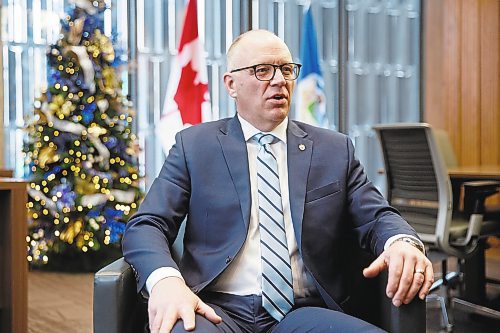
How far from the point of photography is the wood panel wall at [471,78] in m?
7.04

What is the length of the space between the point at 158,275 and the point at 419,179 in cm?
249

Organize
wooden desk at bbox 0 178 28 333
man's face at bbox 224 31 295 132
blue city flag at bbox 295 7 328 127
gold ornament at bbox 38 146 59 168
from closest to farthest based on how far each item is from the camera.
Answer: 1. man's face at bbox 224 31 295 132
2. wooden desk at bbox 0 178 28 333
3. gold ornament at bbox 38 146 59 168
4. blue city flag at bbox 295 7 328 127

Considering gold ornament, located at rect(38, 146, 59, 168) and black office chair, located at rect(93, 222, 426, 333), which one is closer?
black office chair, located at rect(93, 222, 426, 333)

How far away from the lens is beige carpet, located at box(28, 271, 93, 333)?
12.2 ft

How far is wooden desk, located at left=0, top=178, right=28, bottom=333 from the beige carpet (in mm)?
1108

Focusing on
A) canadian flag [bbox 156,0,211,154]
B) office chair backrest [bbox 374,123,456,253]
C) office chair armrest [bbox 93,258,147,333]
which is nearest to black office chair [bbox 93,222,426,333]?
office chair armrest [bbox 93,258,147,333]

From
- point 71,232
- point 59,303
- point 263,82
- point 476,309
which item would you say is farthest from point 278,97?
point 71,232

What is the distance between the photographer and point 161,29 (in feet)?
20.7

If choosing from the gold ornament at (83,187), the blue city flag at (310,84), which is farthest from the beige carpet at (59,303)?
the blue city flag at (310,84)

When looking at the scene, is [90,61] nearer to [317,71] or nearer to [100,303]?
[317,71]

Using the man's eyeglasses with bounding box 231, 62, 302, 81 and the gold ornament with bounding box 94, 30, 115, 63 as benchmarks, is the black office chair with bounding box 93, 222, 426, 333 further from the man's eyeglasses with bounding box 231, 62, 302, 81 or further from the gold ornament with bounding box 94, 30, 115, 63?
the gold ornament with bounding box 94, 30, 115, 63

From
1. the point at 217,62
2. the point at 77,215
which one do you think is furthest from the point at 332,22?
the point at 77,215

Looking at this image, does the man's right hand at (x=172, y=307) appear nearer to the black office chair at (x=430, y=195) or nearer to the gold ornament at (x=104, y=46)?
the black office chair at (x=430, y=195)

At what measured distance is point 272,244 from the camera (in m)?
1.84
